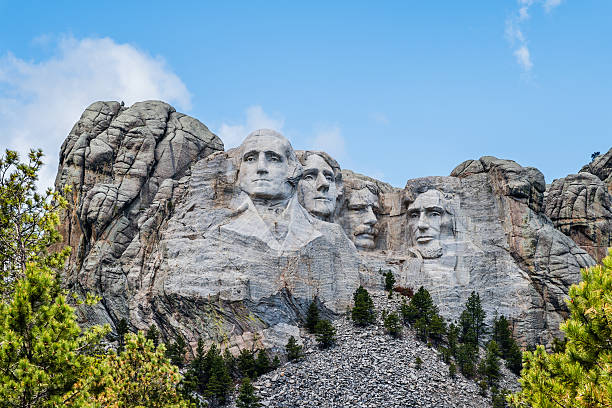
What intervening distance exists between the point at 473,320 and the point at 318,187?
1079cm

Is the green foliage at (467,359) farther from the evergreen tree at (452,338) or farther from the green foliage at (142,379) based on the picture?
the green foliage at (142,379)

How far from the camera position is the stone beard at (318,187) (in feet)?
146

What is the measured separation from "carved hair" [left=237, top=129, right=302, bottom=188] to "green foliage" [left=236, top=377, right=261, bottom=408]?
1298 centimetres

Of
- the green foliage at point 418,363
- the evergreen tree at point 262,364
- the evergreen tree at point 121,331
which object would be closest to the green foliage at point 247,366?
the evergreen tree at point 262,364

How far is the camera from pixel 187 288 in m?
38.1

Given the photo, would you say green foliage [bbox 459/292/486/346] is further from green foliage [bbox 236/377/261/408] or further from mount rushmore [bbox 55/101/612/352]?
green foliage [bbox 236/377/261/408]

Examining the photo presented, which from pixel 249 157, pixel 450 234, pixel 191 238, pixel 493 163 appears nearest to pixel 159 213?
pixel 191 238

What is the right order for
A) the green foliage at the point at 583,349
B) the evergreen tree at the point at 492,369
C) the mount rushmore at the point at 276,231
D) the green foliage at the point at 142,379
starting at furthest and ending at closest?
the mount rushmore at the point at 276,231
the evergreen tree at the point at 492,369
the green foliage at the point at 142,379
the green foliage at the point at 583,349

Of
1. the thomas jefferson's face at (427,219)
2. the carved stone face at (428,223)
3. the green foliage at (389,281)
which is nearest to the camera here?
the green foliage at (389,281)

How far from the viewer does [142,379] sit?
24703mm

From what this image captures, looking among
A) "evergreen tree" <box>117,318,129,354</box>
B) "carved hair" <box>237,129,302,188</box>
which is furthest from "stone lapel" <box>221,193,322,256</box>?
"evergreen tree" <box>117,318,129,354</box>

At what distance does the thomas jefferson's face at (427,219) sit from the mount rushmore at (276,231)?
0.08 meters

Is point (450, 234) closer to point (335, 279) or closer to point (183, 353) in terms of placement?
point (335, 279)

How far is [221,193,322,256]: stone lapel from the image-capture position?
132 feet
